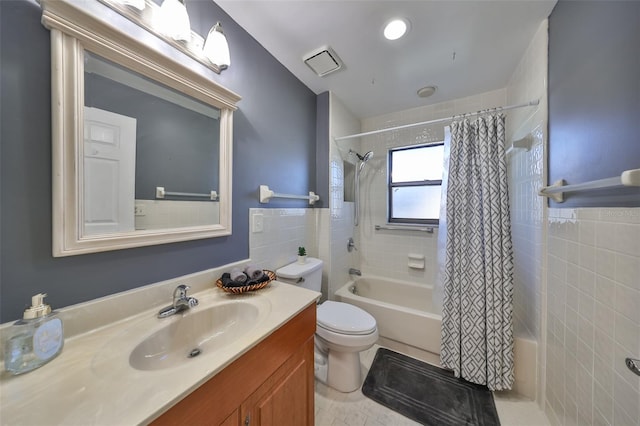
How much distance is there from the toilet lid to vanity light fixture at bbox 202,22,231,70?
1.63m

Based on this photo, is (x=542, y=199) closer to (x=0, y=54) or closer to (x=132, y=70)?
(x=132, y=70)

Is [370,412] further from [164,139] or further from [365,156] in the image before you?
[365,156]

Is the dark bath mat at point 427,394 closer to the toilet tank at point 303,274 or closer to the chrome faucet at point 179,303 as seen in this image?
the toilet tank at point 303,274

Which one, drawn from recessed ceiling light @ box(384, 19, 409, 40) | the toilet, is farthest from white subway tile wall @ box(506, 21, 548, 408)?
the toilet

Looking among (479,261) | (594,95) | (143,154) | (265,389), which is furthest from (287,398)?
(594,95)

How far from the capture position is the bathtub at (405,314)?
1.61 m

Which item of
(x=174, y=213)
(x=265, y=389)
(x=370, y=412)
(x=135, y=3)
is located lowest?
(x=370, y=412)

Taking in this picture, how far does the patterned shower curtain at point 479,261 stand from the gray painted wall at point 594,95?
0.28 metres

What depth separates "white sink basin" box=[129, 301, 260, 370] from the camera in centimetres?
72

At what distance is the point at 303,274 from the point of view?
1467 mm

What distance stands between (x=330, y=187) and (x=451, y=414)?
173 centimetres

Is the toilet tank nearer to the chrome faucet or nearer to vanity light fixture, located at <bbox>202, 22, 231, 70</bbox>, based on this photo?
the chrome faucet

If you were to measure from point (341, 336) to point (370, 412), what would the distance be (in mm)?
451

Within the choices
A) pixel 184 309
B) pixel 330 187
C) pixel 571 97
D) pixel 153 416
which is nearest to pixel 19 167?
pixel 184 309
